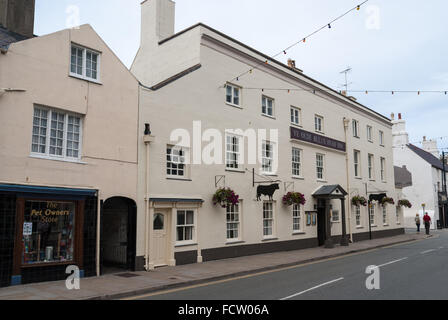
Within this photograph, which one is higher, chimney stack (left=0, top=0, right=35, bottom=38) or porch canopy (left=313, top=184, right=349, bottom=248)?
chimney stack (left=0, top=0, right=35, bottom=38)

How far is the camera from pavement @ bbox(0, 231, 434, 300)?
9.42 meters

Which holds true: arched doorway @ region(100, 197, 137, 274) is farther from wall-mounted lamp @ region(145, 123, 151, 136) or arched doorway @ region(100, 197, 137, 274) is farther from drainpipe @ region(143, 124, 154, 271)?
wall-mounted lamp @ region(145, 123, 151, 136)

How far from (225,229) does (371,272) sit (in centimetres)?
628

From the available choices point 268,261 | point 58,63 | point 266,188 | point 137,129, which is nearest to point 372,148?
point 266,188

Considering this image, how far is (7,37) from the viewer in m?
11.7

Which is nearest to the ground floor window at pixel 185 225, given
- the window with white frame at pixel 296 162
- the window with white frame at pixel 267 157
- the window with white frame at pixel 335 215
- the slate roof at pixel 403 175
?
the window with white frame at pixel 267 157

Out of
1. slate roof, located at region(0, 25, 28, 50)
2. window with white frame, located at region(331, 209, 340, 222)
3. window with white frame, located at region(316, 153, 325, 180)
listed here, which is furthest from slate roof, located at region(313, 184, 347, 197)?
slate roof, located at region(0, 25, 28, 50)

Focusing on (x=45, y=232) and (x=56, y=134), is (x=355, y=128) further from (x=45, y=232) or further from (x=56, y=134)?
(x=45, y=232)

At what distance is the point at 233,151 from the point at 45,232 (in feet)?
29.3

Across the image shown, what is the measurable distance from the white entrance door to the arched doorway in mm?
1041

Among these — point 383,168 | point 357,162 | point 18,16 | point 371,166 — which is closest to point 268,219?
point 357,162

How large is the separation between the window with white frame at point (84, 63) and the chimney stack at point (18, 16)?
2.25 meters

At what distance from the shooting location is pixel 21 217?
10.6m
